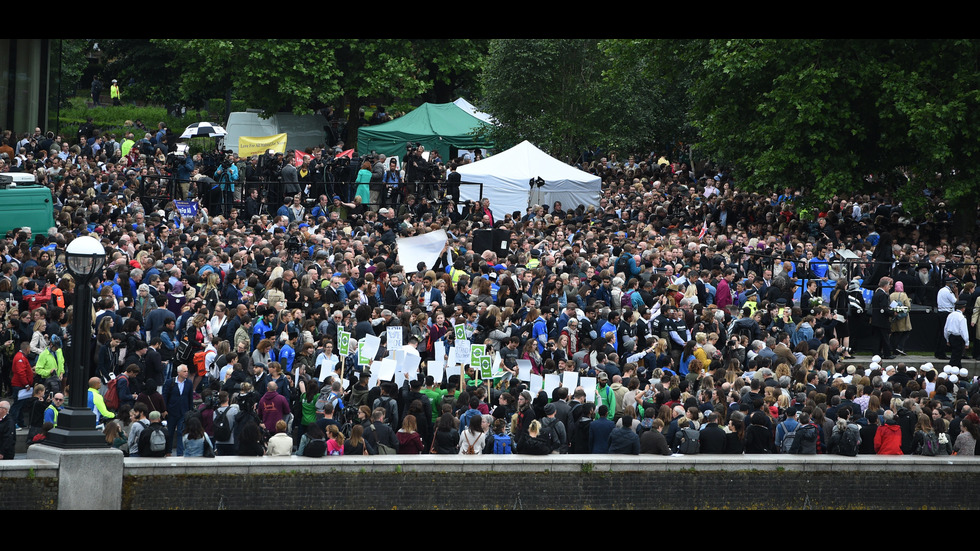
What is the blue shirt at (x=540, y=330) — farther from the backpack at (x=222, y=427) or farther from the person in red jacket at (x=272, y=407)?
the backpack at (x=222, y=427)

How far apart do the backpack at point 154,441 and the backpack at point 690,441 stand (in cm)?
618

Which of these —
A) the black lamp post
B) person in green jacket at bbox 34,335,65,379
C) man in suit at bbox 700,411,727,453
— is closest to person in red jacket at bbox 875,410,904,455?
man in suit at bbox 700,411,727,453

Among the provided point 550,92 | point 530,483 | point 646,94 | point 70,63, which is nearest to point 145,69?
point 70,63

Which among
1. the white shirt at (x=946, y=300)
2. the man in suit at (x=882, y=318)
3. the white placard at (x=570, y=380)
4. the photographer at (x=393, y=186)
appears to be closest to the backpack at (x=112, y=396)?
the white placard at (x=570, y=380)

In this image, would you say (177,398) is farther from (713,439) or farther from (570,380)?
(713,439)

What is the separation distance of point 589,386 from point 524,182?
16639 millimetres

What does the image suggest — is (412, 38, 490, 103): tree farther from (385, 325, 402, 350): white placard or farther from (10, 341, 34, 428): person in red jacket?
(10, 341, 34, 428): person in red jacket

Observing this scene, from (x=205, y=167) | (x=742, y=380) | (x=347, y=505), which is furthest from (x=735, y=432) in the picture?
(x=205, y=167)

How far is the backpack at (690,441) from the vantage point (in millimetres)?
14438

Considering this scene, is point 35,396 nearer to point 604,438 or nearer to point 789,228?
point 604,438

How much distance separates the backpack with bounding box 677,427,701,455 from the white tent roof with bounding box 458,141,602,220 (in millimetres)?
17819

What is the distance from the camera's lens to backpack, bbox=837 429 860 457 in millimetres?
14758

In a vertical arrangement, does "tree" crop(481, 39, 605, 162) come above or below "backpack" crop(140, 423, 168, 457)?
above

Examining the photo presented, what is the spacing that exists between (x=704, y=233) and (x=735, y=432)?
546 inches
